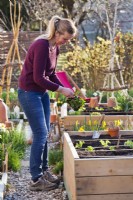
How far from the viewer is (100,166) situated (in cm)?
390

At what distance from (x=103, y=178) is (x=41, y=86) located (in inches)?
46.1

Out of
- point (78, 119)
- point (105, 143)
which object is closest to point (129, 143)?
point (105, 143)

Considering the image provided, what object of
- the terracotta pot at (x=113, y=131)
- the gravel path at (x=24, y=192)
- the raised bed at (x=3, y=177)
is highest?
the terracotta pot at (x=113, y=131)

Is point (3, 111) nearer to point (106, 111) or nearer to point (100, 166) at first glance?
point (106, 111)

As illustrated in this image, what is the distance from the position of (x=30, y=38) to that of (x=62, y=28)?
7.44 metres

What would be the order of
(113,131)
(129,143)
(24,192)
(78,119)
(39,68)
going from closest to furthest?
(39,68) < (129,143) < (24,192) < (113,131) < (78,119)

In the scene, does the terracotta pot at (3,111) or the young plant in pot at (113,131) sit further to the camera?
the terracotta pot at (3,111)

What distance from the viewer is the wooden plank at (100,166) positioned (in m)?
3.89

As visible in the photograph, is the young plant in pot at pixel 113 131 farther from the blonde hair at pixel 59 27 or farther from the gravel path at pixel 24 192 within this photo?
the blonde hair at pixel 59 27

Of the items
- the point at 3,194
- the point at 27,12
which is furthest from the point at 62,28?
the point at 27,12

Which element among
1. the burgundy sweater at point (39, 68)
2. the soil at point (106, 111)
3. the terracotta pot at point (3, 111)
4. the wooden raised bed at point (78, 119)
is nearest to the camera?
the burgundy sweater at point (39, 68)

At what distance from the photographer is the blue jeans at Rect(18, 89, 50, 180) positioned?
15.8 feet

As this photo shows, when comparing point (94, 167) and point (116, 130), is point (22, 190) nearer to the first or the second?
point (116, 130)

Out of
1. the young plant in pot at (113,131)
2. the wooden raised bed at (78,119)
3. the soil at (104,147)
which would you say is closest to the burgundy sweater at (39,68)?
the soil at (104,147)
